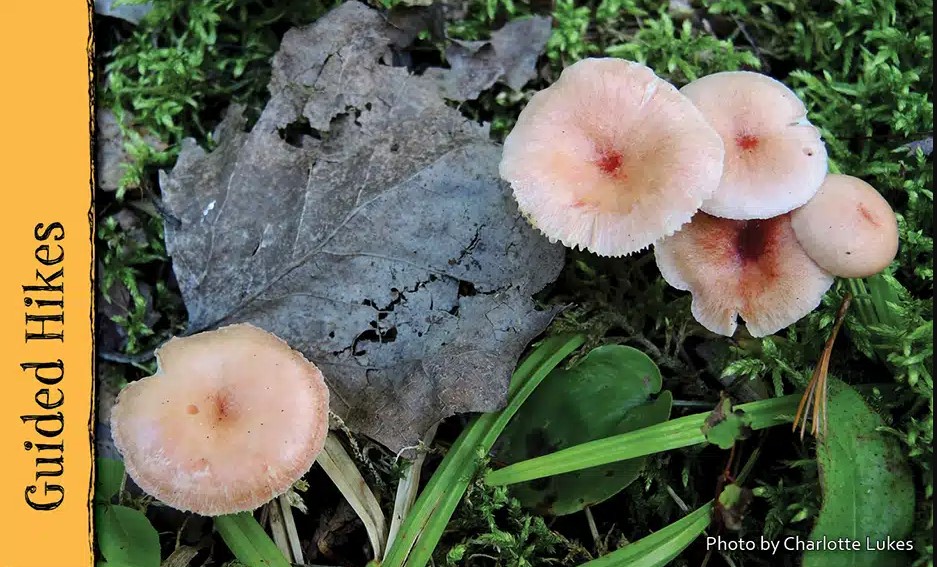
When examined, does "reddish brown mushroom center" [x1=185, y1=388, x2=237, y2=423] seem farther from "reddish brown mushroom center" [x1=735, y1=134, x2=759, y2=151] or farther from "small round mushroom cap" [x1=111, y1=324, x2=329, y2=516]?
"reddish brown mushroom center" [x1=735, y1=134, x2=759, y2=151]

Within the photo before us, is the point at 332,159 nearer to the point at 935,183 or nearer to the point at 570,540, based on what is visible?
the point at 570,540

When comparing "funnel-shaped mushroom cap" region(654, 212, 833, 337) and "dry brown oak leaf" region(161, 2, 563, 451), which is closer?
"funnel-shaped mushroom cap" region(654, 212, 833, 337)

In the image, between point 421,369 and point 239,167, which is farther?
point 239,167

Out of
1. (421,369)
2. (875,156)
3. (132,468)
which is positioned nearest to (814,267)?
(875,156)

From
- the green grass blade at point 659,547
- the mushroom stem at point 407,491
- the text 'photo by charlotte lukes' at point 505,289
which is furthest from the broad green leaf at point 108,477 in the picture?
the green grass blade at point 659,547

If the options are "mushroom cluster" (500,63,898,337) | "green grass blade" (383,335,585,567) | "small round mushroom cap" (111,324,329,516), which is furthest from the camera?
"green grass blade" (383,335,585,567)

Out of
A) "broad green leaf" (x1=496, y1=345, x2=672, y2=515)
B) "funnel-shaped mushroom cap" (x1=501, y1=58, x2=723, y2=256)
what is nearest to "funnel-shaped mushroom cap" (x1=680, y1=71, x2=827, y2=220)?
"funnel-shaped mushroom cap" (x1=501, y1=58, x2=723, y2=256)

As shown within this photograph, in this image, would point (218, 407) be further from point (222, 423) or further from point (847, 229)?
point (847, 229)
